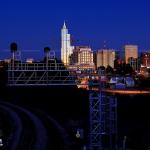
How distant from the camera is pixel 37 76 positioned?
45.0m

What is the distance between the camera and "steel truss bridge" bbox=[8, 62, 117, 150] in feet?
137

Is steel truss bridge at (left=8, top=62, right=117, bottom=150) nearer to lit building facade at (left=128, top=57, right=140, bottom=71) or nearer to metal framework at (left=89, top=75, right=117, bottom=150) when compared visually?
metal framework at (left=89, top=75, right=117, bottom=150)

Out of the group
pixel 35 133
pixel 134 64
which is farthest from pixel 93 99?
pixel 134 64

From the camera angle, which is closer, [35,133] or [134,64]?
[35,133]

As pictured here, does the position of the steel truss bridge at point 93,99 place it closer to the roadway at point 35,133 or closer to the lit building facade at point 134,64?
the roadway at point 35,133

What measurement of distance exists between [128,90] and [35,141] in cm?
5534

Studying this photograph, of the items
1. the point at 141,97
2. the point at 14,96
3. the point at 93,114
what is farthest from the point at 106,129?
the point at 14,96

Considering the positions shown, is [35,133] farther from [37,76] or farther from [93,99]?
[93,99]

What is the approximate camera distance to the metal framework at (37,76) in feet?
144

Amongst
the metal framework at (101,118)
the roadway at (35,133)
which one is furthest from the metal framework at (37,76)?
the roadway at (35,133)

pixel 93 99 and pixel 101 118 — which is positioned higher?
pixel 93 99

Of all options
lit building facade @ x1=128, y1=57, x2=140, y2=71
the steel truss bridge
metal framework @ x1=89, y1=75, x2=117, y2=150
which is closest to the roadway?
the steel truss bridge

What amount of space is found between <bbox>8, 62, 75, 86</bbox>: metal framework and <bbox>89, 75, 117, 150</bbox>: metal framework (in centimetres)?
271

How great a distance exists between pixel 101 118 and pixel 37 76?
20.8 feet
